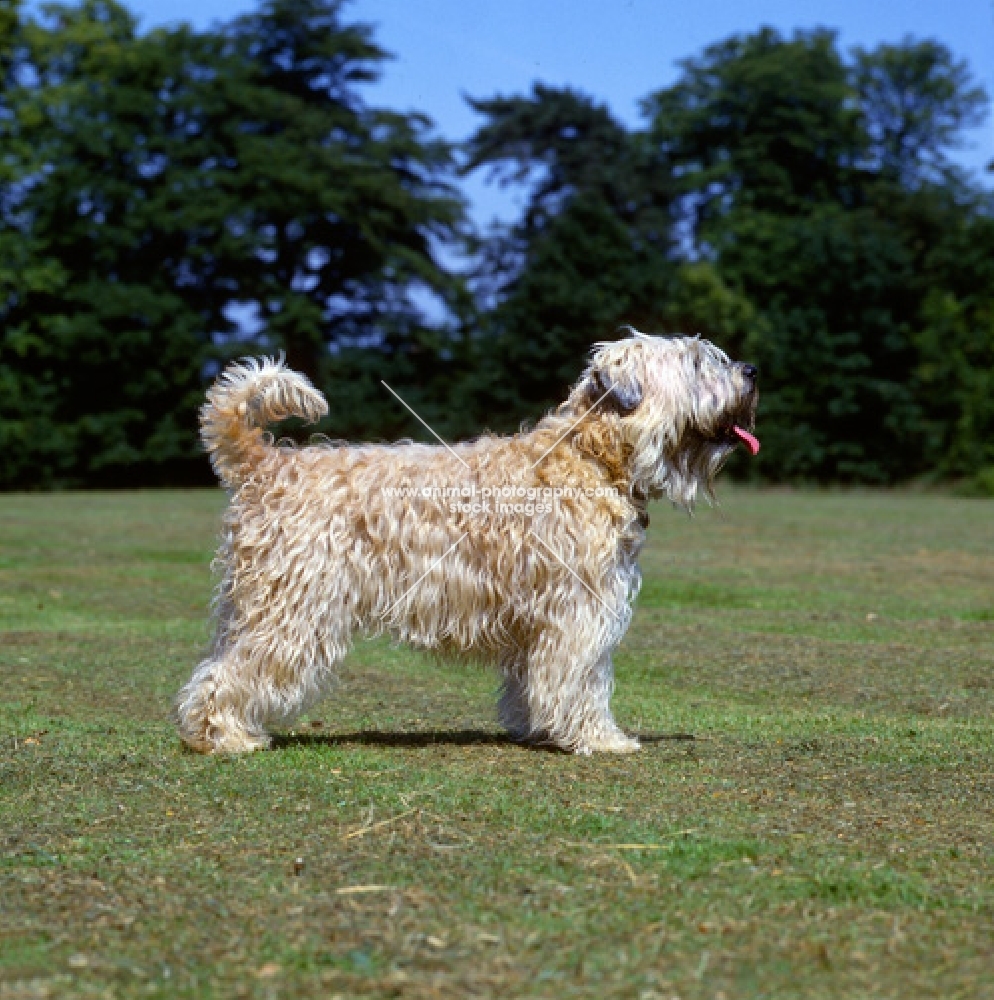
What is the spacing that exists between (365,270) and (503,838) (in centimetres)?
5562

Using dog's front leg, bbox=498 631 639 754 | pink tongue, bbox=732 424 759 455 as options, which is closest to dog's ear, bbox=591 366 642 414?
pink tongue, bbox=732 424 759 455

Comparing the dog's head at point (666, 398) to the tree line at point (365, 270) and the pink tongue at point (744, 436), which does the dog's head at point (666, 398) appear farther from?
the tree line at point (365, 270)

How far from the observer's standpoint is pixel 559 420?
25.7 ft

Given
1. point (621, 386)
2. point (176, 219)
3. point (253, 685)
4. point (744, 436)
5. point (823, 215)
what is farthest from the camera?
point (823, 215)

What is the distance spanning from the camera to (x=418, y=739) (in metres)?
8.25

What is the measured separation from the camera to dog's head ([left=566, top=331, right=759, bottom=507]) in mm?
7676

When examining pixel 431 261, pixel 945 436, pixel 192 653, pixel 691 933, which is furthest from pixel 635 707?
pixel 431 261

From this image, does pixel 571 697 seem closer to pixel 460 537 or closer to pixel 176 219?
pixel 460 537

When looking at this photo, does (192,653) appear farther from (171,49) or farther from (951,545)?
(171,49)

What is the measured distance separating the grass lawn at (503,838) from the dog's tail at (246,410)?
1.39 meters

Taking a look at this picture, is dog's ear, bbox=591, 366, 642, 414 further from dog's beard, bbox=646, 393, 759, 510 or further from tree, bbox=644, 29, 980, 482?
tree, bbox=644, 29, 980, 482

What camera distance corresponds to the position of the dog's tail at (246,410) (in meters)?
7.65

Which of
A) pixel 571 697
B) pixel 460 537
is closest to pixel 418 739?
pixel 571 697

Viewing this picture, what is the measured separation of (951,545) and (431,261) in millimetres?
39307
